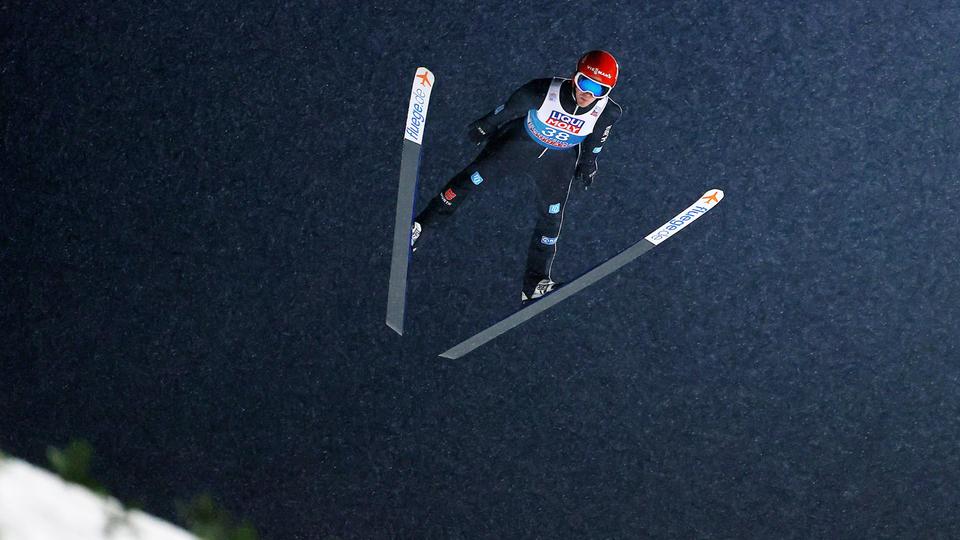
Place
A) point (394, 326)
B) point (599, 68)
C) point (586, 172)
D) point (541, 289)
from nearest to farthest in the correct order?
point (599, 68)
point (586, 172)
point (541, 289)
point (394, 326)

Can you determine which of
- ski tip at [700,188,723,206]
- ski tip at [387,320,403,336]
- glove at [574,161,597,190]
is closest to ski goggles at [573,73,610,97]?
glove at [574,161,597,190]

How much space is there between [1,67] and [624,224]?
76.7 inches

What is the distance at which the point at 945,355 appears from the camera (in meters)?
2.89

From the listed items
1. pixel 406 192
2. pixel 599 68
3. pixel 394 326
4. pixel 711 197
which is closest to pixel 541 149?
pixel 599 68

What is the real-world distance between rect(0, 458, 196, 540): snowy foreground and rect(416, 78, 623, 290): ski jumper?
1.31 m

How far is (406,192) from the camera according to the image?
2631 mm

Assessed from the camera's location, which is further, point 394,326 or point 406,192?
point 394,326

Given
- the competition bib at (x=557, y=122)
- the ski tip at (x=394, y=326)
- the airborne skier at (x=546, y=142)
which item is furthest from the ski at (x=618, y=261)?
the competition bib at (x=557, y=122)

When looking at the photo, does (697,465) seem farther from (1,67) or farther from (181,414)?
(1,67)

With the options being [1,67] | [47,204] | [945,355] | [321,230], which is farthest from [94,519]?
[945,355]

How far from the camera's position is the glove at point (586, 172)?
2.49m

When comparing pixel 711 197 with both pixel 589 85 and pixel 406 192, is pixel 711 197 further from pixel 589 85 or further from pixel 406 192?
pixel 406 192

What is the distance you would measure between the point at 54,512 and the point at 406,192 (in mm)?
1464

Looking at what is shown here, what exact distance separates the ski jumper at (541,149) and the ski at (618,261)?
12 cm
